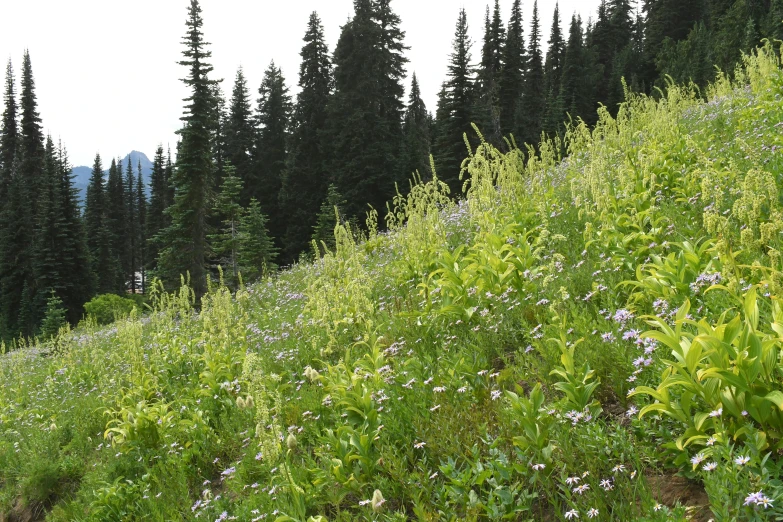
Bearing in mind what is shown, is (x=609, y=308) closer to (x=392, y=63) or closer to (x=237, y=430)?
(x=237, y=430)

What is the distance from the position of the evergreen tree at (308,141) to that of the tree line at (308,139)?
0.13 meters

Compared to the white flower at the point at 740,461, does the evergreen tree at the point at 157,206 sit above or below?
above

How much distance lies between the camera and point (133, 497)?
16.0 ft

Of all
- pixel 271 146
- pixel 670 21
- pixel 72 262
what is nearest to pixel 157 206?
pixel 72 262

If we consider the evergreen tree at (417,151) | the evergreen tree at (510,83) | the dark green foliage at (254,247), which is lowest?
the dark green foliage at (254,247)

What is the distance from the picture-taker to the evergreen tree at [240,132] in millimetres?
53906

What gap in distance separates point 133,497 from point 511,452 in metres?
3.76

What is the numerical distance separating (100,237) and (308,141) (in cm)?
3682

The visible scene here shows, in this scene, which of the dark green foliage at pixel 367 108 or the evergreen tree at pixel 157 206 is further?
the evergreen tree at pixel 157 206

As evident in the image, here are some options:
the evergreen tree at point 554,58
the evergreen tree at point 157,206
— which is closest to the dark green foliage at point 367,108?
the evergreen tree at point 554,58

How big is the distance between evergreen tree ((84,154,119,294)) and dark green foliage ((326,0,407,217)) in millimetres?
37116

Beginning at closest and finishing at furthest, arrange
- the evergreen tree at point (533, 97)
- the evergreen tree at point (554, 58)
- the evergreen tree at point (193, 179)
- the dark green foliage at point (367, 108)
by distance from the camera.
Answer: the evergreen tree at point (193, 179)
the dark green foliage at point (367, 108)
the evergreen tree at point (533, 97)
the evergreen tree at point (554, 58)

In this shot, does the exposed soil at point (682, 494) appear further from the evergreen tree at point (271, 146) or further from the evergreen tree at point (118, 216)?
the evergreen tree at point (118, 216)

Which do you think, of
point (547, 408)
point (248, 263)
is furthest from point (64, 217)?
point (547, 408)
